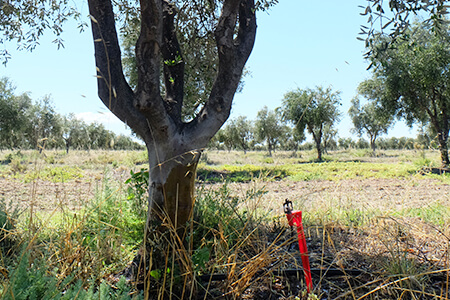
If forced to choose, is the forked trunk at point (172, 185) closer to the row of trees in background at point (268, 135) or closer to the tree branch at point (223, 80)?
the tree branch at point (223, 80)

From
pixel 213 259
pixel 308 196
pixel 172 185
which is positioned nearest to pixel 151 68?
pixel 172 185

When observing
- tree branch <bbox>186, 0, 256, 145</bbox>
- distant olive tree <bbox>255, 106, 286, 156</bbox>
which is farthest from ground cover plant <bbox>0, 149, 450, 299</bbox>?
distant olive tree <bbox>255, 106, 286, 156</bbox>

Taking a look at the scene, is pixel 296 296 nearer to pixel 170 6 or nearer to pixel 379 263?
pixel 379 263

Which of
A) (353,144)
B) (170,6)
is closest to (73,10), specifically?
(170,6)

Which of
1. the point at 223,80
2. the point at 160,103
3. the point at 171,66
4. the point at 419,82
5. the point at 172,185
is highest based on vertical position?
the point at 419,82

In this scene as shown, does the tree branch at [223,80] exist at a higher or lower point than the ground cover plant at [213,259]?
higher

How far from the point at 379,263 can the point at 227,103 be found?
2148 millimetres

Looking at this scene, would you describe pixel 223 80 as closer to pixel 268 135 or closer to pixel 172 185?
pixel 172 185

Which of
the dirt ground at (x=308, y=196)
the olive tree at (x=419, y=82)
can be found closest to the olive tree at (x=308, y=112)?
the olive tree at (x=419, y=82)

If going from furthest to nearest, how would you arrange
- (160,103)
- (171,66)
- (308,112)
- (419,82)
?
(308,112), (419,82), (171,66), (160,103)

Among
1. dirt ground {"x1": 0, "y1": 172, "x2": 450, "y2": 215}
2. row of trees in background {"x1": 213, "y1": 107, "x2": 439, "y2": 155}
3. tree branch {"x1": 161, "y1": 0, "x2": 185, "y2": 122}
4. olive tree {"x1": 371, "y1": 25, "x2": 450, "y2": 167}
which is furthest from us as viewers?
row of trees in background {"x1": 213, "y1": 107, "x2": 439, "y2": 155}

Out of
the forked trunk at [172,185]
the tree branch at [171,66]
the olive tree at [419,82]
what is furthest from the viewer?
the olive tree at [419,82]

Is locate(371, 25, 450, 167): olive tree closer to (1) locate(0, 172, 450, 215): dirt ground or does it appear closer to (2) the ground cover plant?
(1) locate(0, 172, 450, 215): dirt ground

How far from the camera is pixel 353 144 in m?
68.9
